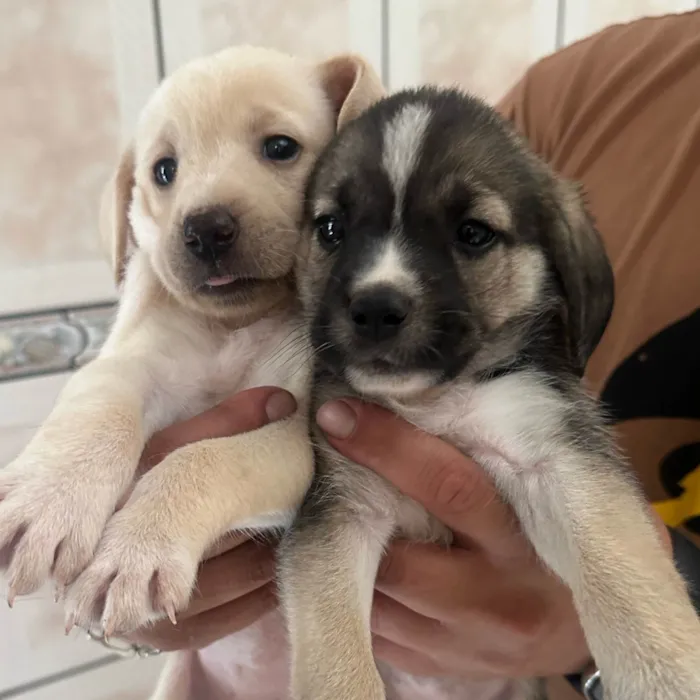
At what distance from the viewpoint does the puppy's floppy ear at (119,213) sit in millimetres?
1533

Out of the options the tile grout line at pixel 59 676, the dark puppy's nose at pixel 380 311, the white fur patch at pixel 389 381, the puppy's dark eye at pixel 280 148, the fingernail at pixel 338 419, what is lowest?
the tile grout line at pixel 59 676

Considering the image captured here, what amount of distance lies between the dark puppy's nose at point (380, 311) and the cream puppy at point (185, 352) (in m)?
0.26

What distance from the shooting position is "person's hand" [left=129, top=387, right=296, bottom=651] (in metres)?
1.24

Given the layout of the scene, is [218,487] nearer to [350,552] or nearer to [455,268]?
[350,552]


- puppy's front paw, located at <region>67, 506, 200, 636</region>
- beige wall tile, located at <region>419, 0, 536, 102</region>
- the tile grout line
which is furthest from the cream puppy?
the tile grout line

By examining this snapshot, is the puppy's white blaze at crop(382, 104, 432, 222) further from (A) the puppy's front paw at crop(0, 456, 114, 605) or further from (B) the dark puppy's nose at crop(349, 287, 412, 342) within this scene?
(A) the puppy's front paw at crop(0, 456, 114, 605)

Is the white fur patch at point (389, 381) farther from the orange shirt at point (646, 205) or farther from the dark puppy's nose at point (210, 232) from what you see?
the orange shirt at point (646, 205)

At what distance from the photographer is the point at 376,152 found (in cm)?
119

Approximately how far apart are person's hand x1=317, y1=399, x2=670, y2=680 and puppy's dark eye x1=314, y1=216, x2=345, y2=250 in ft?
0.89

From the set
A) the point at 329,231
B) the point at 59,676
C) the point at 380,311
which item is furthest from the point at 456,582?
the point at 59,676

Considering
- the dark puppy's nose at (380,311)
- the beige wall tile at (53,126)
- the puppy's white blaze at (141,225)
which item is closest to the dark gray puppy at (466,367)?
the dark puppy's nose at (380,311)

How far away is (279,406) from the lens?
4.12 ft

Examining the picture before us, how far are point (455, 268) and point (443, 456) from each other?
29 cm

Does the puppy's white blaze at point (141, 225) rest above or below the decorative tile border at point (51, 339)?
above
